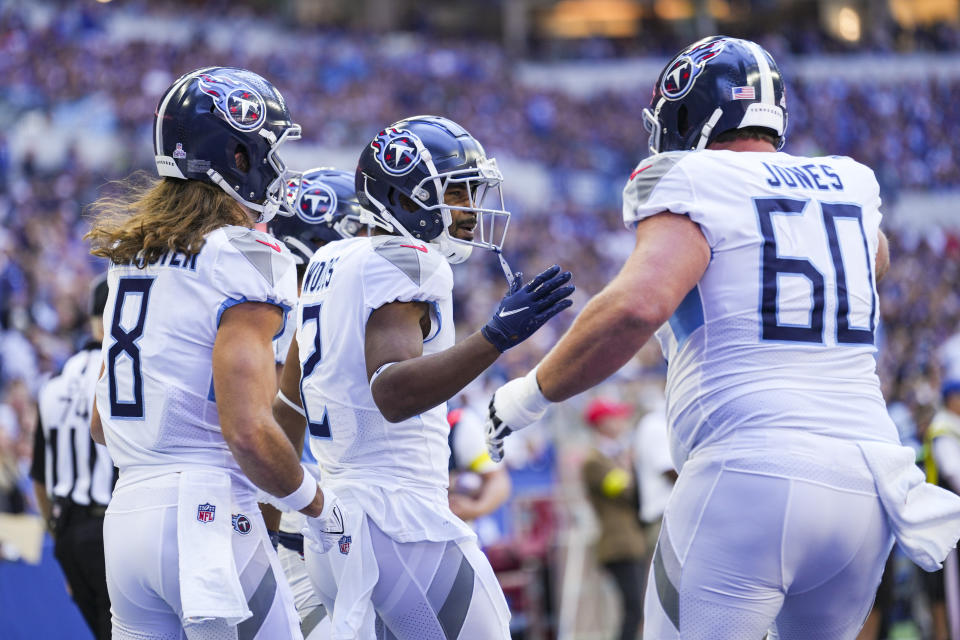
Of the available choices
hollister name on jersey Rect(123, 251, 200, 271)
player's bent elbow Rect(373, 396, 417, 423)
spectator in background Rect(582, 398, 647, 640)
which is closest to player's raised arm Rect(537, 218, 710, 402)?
player's bent elbow Rect(373, 396, 417, 423)

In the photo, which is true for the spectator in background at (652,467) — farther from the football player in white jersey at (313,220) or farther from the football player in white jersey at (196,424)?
the football player in white jersey at (196,424)

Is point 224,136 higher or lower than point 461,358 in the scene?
higher

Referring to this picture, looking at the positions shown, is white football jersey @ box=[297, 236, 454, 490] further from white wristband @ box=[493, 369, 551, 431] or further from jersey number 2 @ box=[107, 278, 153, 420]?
jersey number 2 @ box=[107, 278, 153, 420]

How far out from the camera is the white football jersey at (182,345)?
310 cm

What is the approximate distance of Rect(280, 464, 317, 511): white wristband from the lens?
3.12m

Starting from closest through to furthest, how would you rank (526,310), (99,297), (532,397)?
1. (532,397)
2. (526,310)
3. (99,297)

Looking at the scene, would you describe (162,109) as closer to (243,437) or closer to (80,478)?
(243,437)

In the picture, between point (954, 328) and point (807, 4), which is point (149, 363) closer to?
point (954, 328)

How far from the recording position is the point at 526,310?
3.20 meters

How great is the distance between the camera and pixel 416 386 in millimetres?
3254

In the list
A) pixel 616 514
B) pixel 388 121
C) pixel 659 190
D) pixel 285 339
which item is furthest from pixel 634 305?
pixel 388 121

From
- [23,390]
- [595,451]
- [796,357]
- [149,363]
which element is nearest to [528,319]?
[796,357]

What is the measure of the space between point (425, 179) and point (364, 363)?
632 millimetres

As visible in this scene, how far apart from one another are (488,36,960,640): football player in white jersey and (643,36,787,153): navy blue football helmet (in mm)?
182
